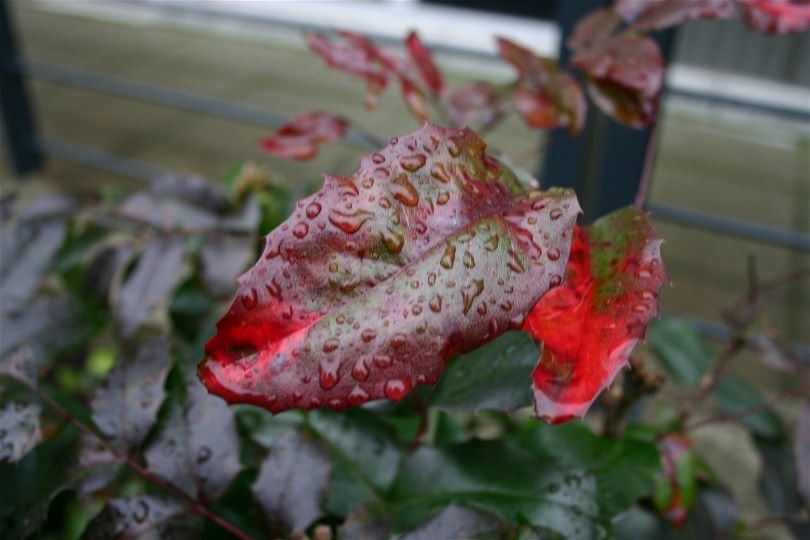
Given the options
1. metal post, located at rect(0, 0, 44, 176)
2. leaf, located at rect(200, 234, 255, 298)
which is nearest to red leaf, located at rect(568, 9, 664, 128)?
leaf, located at rect(200, 234, 255, 298)

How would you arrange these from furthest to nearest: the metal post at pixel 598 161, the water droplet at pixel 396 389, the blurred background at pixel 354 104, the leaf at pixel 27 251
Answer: the blurred background at pixel 354 104 < the metal post at pixel 598 161 < the leaf at pixel 27 251 < the water droplet at pixel 396 389

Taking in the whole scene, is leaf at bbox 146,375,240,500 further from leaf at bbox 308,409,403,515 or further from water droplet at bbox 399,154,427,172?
water droplet at bbox 399,154,427,172

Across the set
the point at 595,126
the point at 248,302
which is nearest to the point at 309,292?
the point at 248,302

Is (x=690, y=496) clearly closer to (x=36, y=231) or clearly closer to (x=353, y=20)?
(x=36, y=231)

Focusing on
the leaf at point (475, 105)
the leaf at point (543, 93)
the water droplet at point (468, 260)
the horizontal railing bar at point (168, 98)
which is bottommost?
the horizontal railing bar at point (168, 98)

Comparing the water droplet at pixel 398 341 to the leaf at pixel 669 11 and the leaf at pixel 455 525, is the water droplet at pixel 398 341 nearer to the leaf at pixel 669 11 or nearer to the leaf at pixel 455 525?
the leaf at pixel 455 525

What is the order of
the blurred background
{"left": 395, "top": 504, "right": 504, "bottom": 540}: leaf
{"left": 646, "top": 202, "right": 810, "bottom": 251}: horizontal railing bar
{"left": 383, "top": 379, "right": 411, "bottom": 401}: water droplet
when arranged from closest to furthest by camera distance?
1. {"left": 383, "top": 379, "right": 411, "bottom": 401}: water droplet
2. {"left": 395, "top": 504, "right": 504, "bottom": 540}: leaf
3. {"left": 646, "top": 202, "right": 810, "bottom": 251}: horizontal railing bar
4. the blurred background

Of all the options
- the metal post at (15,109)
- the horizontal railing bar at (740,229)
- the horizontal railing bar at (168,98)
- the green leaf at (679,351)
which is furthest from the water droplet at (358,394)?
the metal post at (15,109)

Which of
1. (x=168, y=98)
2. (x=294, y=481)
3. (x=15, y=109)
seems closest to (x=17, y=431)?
(x=294, y=481)
